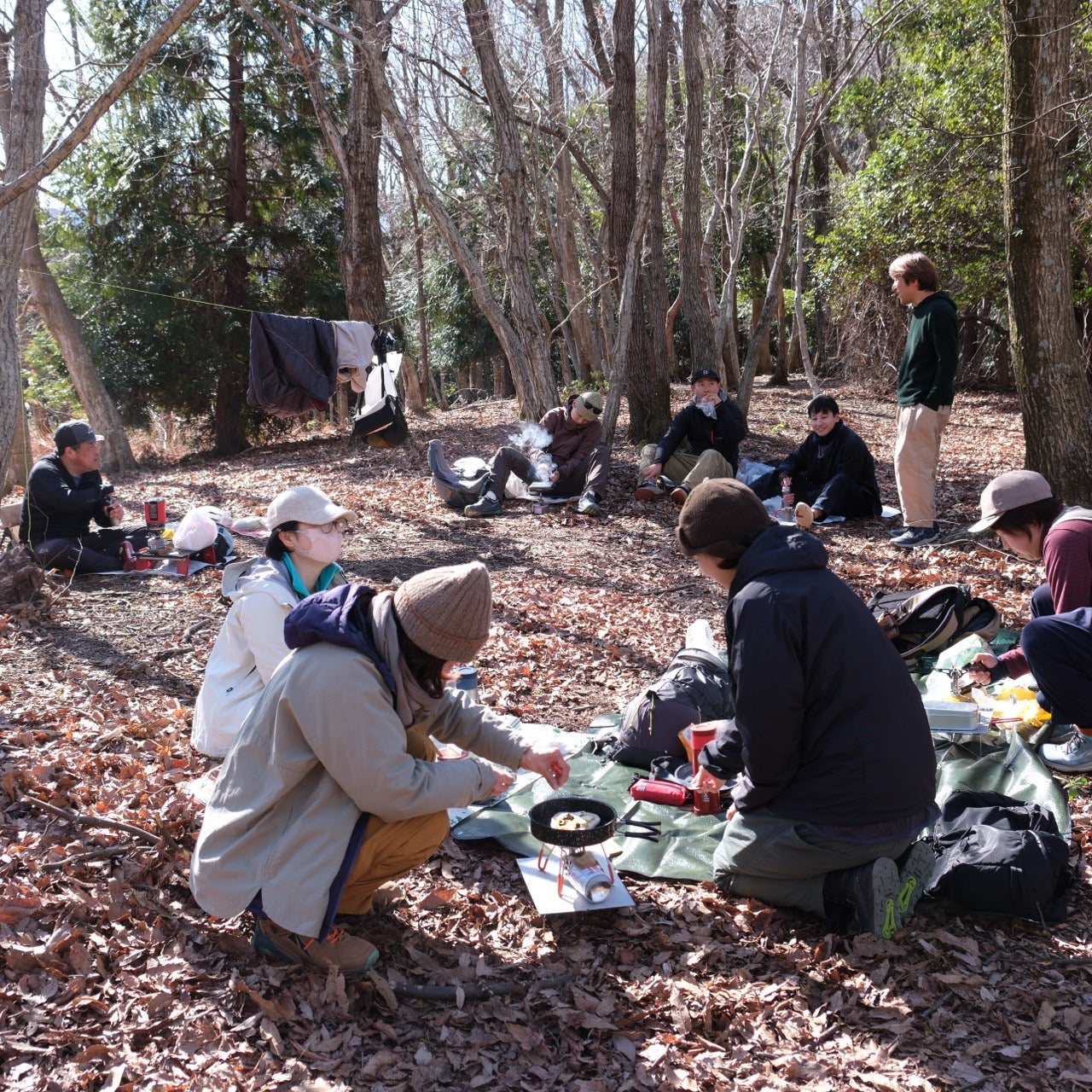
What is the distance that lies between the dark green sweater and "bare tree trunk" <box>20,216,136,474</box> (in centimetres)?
1130

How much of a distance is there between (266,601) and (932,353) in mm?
5661

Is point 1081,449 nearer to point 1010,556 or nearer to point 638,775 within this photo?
point 1010,556

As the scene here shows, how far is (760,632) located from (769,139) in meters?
22.0

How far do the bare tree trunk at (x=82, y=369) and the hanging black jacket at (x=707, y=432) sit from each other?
887cm

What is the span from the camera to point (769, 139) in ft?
72.6

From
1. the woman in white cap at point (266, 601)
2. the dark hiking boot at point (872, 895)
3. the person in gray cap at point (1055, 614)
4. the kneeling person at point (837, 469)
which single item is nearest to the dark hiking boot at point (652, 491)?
the kneeling person at point (837, 469)

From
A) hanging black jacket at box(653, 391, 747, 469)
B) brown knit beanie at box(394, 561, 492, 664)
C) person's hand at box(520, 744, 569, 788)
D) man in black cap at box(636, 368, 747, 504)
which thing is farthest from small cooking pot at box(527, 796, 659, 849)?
hanging black jacket at box(653, 391, 747, 469)

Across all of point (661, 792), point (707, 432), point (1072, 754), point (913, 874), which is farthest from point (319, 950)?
point (707, 432)

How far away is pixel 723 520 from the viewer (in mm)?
2945

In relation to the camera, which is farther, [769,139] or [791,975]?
[769,139]

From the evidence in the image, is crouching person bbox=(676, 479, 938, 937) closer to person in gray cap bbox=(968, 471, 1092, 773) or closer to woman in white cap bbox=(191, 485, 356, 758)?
person in gray cap bbox=(968, 471, 1092, 773)

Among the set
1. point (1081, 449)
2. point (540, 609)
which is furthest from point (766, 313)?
point (540, 609)

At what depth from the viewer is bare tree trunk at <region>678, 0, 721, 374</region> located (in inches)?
455

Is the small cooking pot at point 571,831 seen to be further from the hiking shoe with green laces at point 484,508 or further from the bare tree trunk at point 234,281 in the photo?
the bare tree trunk at point 234,281
